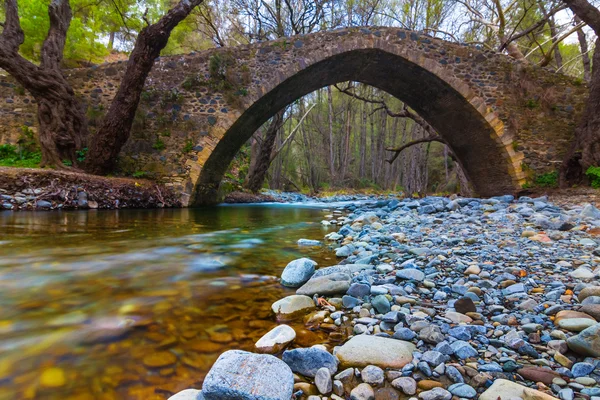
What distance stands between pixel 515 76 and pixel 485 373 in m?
Answer: 9.28

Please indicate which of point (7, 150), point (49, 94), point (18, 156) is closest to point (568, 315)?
point (49, 94)

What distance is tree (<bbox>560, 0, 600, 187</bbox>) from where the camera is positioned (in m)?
6.26

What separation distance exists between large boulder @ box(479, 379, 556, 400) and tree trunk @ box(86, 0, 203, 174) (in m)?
8.09

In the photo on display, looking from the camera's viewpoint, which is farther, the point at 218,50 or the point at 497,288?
the point at 218,50

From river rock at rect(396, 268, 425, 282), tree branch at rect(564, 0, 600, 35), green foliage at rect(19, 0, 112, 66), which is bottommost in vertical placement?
river rock at rect(396, 268, 425, 282)

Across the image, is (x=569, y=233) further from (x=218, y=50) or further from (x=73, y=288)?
(x=218, y=50)

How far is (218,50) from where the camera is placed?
7.81 metres

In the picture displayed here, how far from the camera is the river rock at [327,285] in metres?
1.75

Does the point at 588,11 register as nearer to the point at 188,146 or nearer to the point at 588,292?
the point at 588,292

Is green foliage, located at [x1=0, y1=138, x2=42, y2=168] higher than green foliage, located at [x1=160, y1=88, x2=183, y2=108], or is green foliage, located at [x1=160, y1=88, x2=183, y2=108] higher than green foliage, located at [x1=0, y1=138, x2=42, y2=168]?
green foliage, located at [x1=160, y1=88, x2=183, y2=108]

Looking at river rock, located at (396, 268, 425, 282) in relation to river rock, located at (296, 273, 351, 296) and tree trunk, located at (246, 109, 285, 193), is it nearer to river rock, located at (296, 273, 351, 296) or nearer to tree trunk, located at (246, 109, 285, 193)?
river rock, located at (296, 273, 351, 296)

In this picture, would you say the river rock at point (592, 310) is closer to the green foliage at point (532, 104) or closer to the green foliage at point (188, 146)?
the green foliage at point (188, 146)

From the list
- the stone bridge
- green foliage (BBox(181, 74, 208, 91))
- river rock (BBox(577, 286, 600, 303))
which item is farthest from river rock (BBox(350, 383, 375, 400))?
green foliage (BBox(181, 74, 208, 91))

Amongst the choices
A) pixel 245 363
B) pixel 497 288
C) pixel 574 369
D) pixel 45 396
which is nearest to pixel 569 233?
pixel 497 288
